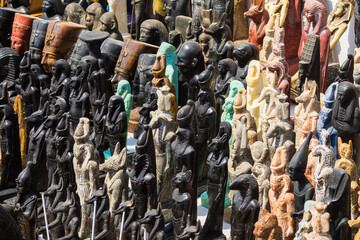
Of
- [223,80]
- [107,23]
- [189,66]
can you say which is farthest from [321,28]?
[107,23]

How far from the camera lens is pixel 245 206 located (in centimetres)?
594

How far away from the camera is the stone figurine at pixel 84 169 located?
267 inches

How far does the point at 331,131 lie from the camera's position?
6.83 metres

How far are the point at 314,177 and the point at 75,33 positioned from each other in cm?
420

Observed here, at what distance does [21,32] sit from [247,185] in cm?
495

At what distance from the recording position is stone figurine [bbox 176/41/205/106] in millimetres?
8258

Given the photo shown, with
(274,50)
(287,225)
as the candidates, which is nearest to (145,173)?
(287,225)

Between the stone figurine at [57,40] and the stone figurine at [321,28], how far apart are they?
256 centimetres

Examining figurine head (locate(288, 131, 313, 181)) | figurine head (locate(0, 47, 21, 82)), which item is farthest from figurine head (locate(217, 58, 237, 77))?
figurine head (locate(0, 47, 21, 82))

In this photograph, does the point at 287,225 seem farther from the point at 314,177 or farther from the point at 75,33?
the point at 75,33

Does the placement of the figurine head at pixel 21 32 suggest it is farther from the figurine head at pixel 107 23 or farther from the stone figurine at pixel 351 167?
the stone figurine at pixel 351 167

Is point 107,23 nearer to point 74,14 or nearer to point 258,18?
point 74,14

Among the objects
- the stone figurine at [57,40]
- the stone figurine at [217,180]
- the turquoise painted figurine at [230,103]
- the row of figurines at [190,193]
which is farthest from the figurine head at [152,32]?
the stone figurine at [217,180]

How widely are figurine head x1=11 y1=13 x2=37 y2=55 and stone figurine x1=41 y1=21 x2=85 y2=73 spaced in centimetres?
62
